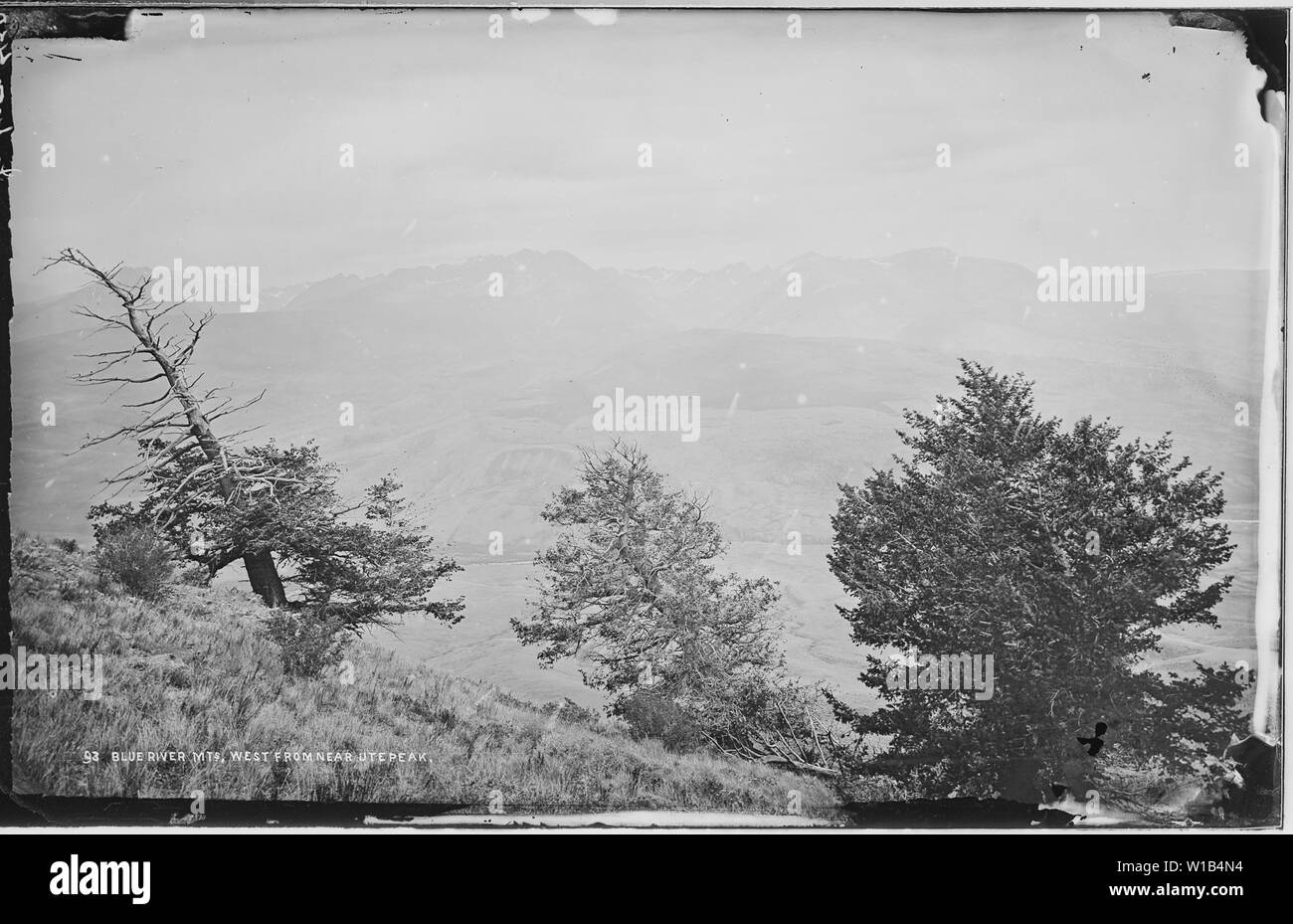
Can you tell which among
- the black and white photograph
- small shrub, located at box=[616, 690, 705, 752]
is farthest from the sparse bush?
small shrub, located at box=[616, 690, 705, 752]

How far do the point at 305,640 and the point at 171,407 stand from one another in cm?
136

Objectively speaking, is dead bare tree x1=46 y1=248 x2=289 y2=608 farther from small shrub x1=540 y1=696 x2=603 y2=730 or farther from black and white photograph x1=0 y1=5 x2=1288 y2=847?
small shrub x1=540 y1=696 x2=603 y2=730

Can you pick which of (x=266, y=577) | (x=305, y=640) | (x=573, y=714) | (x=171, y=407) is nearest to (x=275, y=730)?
(x=305, y=640)

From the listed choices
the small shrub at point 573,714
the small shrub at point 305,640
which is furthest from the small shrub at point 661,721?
the small shrub at point 305,640

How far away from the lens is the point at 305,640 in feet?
15.6

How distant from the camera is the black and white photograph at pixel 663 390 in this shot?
Answer: 4.73 m

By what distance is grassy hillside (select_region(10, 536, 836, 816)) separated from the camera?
184 inches

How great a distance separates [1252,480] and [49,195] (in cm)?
622

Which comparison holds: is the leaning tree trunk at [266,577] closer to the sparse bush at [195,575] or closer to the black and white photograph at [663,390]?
the black and white photograph at [663,390]

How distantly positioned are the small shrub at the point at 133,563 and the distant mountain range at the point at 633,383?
0.61ft

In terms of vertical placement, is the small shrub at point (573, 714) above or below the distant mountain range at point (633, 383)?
below

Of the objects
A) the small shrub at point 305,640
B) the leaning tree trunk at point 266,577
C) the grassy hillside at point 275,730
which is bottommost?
the grassy hillside at point 275,730

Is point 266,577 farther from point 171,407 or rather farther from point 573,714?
point 573,714
